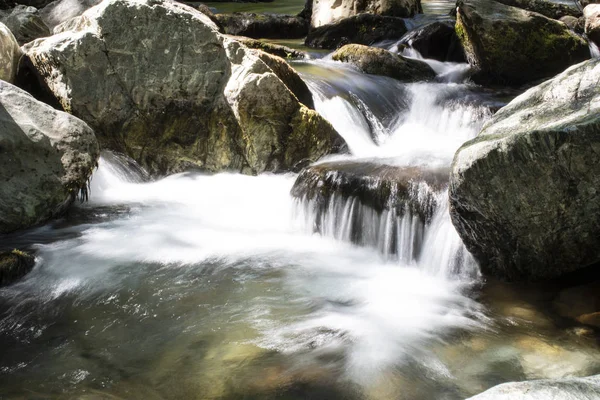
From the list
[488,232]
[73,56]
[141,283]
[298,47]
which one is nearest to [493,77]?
[298,47]

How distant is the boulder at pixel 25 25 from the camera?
839 centimetres

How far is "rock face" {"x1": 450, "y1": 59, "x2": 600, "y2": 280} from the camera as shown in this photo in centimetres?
372

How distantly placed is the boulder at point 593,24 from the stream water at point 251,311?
6751 mm

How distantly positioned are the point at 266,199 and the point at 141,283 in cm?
234

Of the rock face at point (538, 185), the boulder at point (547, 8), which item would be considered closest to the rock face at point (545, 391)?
the rock face at point (538, 185)

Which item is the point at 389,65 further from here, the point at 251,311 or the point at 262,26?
the point at 251,311

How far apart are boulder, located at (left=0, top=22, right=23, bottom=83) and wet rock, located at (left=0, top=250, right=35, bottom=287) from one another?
297cm

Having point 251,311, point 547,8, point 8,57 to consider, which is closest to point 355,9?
point 547,8

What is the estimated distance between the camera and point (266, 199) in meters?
6.50

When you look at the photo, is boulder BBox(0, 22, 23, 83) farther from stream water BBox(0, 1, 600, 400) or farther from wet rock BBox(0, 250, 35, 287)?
wet rock BBox(0, 250, 35, 287)

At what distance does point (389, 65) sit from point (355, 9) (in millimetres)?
5908

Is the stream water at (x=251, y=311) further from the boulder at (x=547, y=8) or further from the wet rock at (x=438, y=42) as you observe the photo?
the boulder at (x=547, y=8)

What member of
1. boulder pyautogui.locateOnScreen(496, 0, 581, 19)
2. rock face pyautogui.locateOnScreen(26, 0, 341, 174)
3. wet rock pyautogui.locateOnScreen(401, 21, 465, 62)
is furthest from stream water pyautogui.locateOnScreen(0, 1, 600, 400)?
boulder pyautogui.locateOnScreen(496, 0, 581, 19)

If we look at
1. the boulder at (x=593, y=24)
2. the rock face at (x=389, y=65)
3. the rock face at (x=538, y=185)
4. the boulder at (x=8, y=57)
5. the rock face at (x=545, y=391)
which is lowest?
the rock face at (x=545, y=391)
